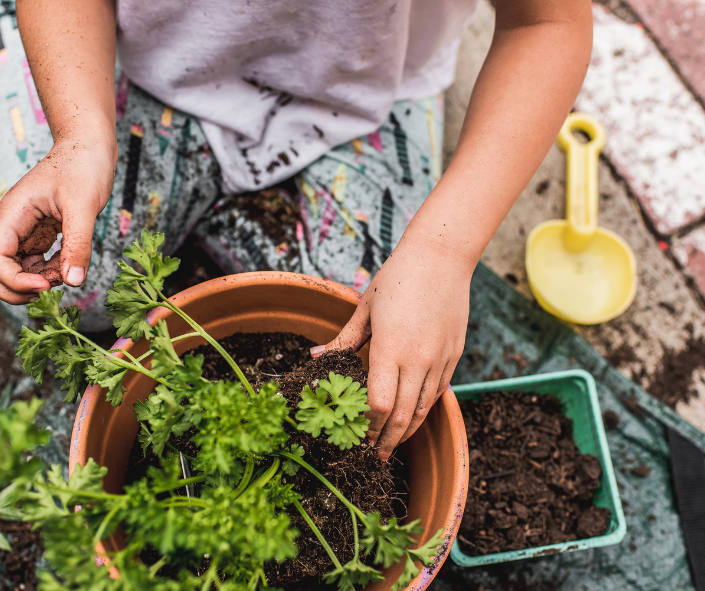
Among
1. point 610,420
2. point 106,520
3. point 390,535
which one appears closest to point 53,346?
point 106,520

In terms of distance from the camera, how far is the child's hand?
1.08m

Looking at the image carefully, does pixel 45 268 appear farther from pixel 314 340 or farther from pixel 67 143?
pixel 314 340

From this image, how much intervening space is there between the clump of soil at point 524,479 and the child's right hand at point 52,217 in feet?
4.23

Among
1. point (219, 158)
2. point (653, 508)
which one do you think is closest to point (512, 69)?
point (219, 158)

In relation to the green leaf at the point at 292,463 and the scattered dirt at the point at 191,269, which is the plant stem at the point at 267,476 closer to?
the green leaf at the point at 292,463

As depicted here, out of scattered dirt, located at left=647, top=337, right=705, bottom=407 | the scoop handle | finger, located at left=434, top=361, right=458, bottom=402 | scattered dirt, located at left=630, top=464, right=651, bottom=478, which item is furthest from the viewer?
the scoop handle

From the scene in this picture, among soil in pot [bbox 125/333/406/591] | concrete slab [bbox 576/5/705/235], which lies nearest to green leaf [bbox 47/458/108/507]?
soil in pot [bbox 125/333/406/591]

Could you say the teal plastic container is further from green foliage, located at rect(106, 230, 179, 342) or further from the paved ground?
green foliage, located at rect(106, 230, 179, 342)

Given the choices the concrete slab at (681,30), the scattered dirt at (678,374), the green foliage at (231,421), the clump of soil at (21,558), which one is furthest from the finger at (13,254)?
the concrete slab at (681,30)

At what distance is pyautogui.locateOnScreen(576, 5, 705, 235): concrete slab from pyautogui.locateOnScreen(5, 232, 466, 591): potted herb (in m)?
1.94

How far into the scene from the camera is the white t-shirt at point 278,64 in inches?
53.3

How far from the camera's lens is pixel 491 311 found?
2.08 meters

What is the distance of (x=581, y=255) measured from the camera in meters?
2.26

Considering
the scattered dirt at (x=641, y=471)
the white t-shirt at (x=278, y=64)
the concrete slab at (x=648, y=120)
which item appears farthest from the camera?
the concrete slab at (x=648, y=120)
